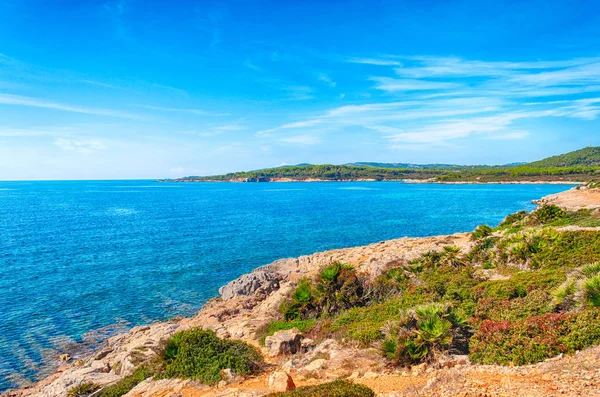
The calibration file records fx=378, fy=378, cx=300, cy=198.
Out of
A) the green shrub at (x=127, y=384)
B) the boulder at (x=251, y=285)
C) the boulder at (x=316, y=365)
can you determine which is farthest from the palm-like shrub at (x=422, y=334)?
the boulder at (x=251, y=285)

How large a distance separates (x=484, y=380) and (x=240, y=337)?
1093cm

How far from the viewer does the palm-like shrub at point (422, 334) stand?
10.4 metres

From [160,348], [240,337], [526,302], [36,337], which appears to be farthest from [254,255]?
[526,302]

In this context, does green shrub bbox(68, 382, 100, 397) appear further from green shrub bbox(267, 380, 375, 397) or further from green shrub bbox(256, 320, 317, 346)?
green shrub bbox(267, 380, 375, 397)

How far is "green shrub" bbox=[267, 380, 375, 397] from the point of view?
8.21 m

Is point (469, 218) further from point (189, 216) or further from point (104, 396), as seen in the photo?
point (104, 396)

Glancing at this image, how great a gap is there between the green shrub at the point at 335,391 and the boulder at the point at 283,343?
437 cm

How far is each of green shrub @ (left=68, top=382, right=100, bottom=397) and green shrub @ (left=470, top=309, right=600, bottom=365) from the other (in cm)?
1230

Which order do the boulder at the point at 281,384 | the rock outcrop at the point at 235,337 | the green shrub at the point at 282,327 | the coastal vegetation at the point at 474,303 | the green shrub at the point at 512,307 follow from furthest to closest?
the green shrub at the point at 282,327 < the green shrub at the point at 512,307 < the rock outcrop at the point at 235,337 < the coastal vegetation at the point at 474,303 < the boulder at the point at 281,384

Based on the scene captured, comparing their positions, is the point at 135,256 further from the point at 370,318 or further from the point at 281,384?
the point at 281,384

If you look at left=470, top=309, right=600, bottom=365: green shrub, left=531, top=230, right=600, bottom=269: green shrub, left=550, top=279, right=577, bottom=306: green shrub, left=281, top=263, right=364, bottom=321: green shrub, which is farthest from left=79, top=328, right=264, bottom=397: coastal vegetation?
left=531, top=230, right=600, bottom=269: green shrub

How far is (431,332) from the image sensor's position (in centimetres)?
1058

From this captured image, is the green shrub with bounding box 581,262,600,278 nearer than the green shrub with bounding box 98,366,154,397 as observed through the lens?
No

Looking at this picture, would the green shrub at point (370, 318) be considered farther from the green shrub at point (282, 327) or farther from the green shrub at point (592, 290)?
the green shrub at point (592, 290)
